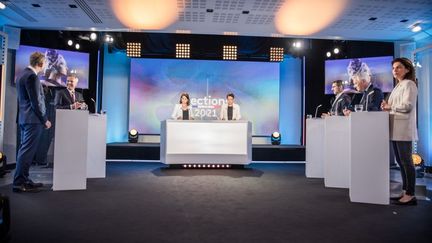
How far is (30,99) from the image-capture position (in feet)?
11.9

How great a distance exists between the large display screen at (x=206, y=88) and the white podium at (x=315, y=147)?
11.7 feet

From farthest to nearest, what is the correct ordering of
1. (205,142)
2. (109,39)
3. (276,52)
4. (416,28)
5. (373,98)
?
(276,52) → (109,39) → (205,142) → (416,28) → (373,98)

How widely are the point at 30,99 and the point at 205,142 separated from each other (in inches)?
119

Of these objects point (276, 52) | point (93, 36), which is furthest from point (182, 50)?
point (276, 52)

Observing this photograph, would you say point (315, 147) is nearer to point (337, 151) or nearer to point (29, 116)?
point (337, 151)

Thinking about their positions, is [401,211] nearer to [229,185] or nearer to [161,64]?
[229,185]

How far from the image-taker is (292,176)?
5.32 metres

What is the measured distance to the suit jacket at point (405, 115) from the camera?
3.19m

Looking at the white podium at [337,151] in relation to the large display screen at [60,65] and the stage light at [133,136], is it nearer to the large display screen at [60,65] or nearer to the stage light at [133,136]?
the stage light at [133,136]

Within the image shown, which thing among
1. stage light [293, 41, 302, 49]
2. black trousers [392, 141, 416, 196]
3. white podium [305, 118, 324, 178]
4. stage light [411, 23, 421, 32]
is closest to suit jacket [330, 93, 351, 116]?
white podium [305, 118, 324, 178]

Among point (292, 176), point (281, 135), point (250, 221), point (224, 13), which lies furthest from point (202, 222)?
point (281, 135)

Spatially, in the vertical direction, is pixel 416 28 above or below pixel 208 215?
above

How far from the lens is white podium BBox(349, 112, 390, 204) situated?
3.26 meters

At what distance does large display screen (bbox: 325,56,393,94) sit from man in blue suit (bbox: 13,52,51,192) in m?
6.90
